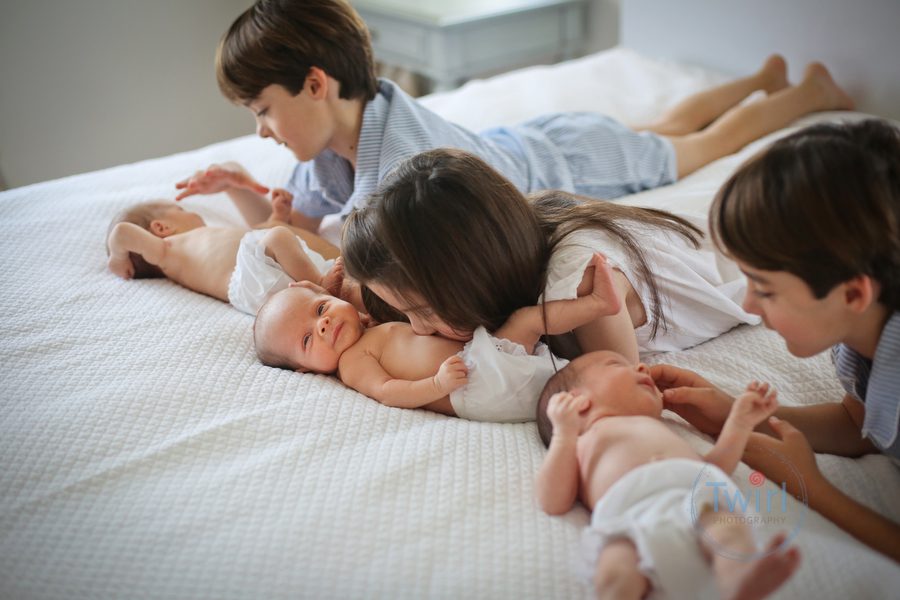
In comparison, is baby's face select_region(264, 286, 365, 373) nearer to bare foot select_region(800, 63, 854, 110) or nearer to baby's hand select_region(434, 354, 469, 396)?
baby's hand select_region(434, 354, 469, 396)

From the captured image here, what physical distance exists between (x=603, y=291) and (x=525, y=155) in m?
0.70

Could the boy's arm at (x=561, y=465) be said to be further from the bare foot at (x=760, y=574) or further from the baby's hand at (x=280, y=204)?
the baby's hand at (x=280, y=204)

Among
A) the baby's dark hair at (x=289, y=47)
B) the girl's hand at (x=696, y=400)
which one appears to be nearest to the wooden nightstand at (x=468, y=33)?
the baby's dark hair at (x=289, y=47)

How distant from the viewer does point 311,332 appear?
1.11 metres

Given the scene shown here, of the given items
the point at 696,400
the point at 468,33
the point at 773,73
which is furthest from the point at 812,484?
the point at 468,33

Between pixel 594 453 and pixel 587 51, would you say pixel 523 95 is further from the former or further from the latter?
pixel 594 453

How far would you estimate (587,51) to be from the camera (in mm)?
2887

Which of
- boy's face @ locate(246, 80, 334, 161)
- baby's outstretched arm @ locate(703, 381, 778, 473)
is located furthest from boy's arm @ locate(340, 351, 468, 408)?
boy's face @ locate(246, 80, 334, 161)

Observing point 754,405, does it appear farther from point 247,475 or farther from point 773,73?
point 773,73

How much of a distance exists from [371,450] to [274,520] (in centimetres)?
15

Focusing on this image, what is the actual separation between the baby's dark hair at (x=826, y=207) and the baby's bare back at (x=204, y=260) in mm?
912

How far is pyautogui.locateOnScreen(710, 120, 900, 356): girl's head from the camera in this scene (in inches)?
27.3

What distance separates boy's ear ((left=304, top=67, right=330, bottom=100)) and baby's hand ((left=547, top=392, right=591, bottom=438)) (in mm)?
884

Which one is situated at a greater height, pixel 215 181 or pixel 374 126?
pixel 374 126
